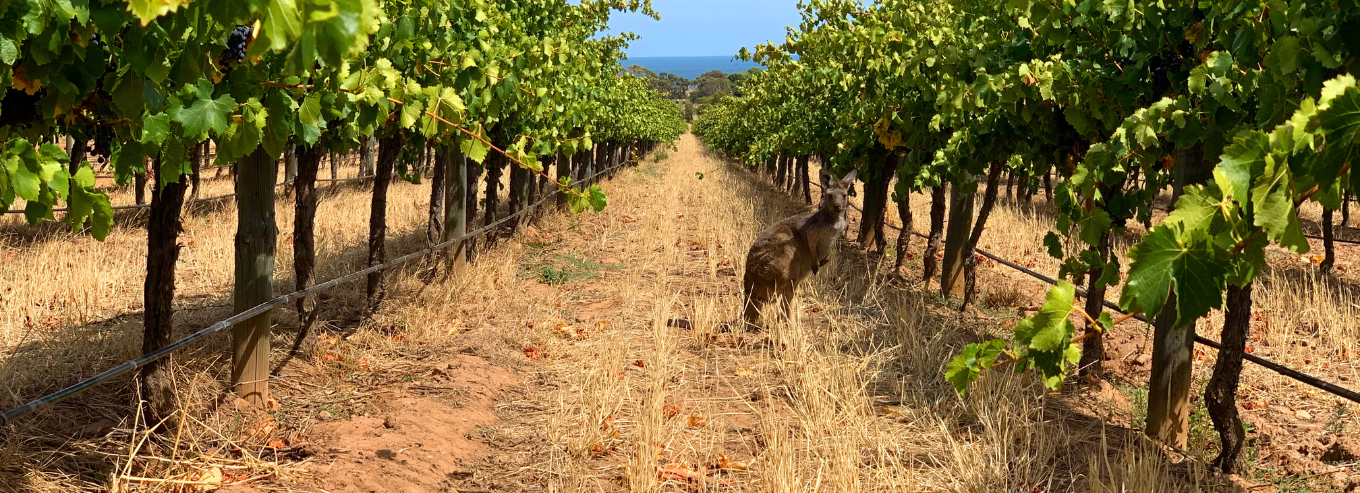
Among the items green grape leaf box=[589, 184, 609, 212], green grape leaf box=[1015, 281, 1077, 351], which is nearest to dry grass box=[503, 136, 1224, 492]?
green grape leaf box=[589, 184, 609, 212]

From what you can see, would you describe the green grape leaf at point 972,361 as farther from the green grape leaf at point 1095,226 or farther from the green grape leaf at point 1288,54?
the green grape leaf at point 1095,226

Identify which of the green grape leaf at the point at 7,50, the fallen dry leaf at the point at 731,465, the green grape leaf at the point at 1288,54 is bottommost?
the fallen dry leaf at the point at 731,465

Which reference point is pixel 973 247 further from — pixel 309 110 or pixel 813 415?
pixel 309 110

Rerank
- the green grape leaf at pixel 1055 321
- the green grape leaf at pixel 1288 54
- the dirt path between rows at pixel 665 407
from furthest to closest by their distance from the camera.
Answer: the dirt path between rows at pixel 665 407 → the green grape leaf at pixel 1288 54 → the green grape leaf at pixel 1055 321

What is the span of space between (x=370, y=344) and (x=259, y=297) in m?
1.40

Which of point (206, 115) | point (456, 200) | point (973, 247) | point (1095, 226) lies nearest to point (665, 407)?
point (1095, 226)

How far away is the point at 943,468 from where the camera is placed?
455cm

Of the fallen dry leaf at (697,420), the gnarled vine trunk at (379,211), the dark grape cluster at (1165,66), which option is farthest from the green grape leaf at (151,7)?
the gnarled vine trunk at (379,211)

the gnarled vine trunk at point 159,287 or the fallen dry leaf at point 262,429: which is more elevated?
the gnarled vine trunk at point 159,287

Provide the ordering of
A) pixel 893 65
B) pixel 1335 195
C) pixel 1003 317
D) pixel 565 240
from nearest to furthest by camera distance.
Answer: pixel 1335 195, pixel 893 65, pixel 1003 317, pixel 565 240

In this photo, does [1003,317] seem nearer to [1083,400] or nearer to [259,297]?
[1083,400]

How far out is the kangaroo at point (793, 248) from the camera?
288 inches

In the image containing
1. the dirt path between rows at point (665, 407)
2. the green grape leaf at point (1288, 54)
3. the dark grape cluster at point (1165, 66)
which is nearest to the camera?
the green grape leaf at point (1288, 54)

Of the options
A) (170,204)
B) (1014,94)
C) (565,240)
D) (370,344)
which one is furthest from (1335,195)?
(565,240)
